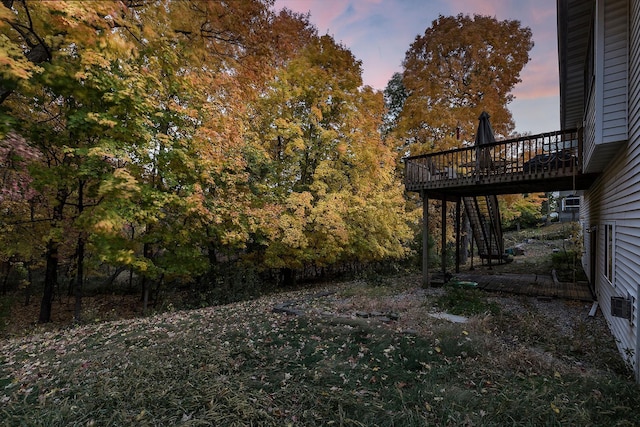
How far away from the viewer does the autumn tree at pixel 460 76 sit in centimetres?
1264

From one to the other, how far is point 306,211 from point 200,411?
7.14 metres

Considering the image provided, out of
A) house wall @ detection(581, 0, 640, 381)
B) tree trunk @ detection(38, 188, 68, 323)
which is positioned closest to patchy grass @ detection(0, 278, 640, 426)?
house wall @ detection(581, 0, 640, 381)

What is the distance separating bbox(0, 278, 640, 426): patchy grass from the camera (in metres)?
2.83

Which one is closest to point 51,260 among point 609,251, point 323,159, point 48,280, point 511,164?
point 48,280

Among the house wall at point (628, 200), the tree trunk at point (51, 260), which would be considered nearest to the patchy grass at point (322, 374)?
the house wall at point (628, 200)

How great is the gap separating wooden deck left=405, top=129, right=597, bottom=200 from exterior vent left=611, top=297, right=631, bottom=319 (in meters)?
3.89

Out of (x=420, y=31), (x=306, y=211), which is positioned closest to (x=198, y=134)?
(x=306, y=211)

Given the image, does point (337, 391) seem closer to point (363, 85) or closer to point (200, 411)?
point (200, 411)

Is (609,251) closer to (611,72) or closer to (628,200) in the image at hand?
(628,200)

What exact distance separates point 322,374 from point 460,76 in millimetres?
13707

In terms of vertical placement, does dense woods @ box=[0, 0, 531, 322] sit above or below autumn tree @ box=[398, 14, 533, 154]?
below

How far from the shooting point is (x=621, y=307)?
409cm

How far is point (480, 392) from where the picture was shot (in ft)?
10.6

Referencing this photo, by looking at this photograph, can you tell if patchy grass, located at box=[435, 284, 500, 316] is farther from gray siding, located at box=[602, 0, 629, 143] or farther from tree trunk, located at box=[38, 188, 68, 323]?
tree trunk, located at box=[38, 188, 68, 323]
